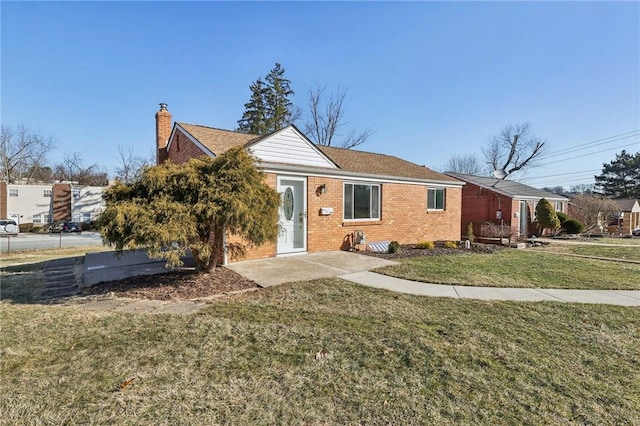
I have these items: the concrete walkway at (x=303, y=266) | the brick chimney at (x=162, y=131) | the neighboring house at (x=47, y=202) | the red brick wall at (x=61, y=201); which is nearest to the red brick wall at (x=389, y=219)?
the concrete walkway at (x=303, y=266)

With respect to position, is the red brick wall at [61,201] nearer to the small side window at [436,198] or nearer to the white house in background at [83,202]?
the white house in background at [83,202]

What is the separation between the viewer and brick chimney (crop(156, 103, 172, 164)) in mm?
12664

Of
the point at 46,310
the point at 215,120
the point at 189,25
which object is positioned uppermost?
the point at 215,120

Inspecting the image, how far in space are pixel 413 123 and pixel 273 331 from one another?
19.7 m

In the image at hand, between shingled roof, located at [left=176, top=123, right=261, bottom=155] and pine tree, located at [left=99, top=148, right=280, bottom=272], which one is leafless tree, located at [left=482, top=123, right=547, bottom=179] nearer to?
shingled roof, located at [left=176, top=123, right=261, bottom=155]

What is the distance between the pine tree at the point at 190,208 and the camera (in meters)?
5.62

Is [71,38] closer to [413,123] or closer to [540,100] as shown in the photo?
[413,123]

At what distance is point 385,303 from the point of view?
530cm

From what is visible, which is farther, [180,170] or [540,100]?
[540,100]

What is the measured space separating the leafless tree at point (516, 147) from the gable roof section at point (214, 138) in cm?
3836

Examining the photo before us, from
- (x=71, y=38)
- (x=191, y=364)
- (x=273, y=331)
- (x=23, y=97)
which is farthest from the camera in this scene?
(x=23, y=97)

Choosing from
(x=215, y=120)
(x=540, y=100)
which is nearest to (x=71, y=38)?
(x=215, y=120)

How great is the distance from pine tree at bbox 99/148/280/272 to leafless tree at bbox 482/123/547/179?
4109cm

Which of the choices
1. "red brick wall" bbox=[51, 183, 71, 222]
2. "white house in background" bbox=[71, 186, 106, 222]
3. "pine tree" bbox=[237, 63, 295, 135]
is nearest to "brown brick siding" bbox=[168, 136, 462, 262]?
"pine tree" bbox=[237, 63, 295, 135]
